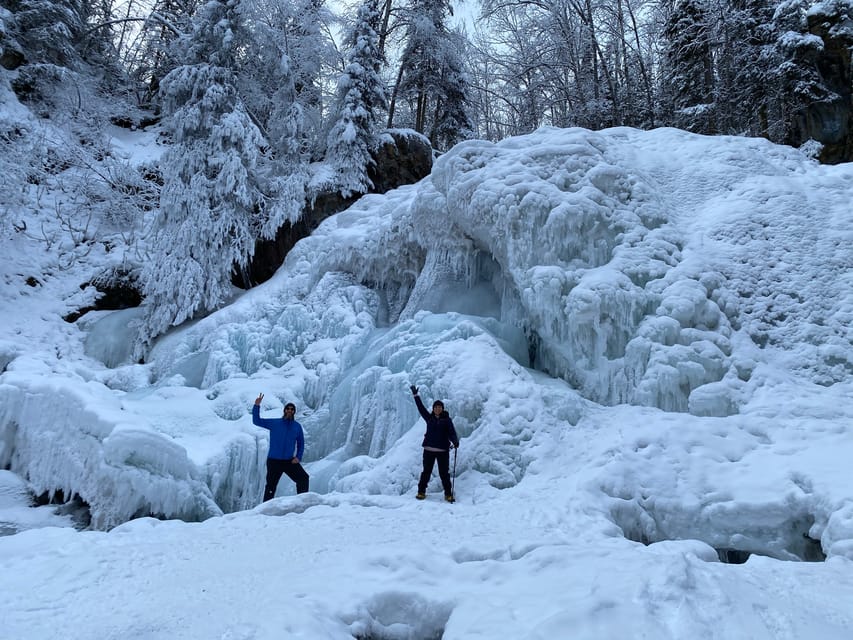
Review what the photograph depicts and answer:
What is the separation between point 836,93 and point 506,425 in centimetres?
1454

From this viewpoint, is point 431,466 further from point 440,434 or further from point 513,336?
point 513,336

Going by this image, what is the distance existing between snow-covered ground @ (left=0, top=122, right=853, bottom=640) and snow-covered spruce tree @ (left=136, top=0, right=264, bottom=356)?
1225mm

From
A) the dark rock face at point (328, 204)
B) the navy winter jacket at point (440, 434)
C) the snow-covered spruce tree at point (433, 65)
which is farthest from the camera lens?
the snow-covered spruce tree at point (433, 65)

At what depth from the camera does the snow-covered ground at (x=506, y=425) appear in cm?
316

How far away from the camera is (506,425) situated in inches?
269

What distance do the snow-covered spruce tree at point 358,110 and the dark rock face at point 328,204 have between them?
16.9 inches

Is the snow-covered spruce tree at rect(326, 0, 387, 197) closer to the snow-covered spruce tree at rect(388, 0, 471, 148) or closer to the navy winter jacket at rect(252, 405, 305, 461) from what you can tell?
the snow-covered spruce tree at rect(388, 0, 471, 148)

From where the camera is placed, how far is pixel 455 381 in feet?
24.4

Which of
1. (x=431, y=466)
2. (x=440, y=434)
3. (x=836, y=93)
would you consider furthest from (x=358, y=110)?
(x=836, y=93)

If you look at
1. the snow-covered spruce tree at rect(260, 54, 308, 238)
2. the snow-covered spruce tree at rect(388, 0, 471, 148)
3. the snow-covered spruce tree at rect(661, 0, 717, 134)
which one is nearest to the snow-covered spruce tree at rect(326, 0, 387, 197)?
the snow-covered spruce tree at rect(260, 54, 308, 238)

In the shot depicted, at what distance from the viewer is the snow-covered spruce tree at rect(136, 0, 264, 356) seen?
510 inches

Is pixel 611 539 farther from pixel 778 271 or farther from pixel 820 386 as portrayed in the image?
pixel 778 271

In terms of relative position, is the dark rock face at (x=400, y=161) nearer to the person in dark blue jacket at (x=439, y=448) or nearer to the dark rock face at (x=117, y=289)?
the dark rock face at (x=117, y=289)

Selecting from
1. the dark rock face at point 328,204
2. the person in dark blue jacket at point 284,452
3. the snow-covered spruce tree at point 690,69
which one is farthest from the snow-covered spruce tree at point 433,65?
the person in dark blue jacket at point 284,452
